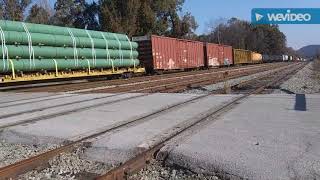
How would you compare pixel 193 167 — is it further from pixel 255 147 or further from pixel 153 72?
pixel 153 72

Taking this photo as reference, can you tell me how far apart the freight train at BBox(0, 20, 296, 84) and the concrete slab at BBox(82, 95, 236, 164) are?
43.5 feet

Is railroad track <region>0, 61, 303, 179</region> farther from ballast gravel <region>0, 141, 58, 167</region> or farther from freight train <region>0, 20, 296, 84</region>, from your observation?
freight train <region>0, 20, 296, 84</region>

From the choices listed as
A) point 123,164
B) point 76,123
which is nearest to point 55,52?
point 76,123

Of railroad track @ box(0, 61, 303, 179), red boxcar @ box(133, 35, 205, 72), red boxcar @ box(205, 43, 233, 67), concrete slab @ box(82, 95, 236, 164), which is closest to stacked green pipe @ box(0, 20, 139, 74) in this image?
red boxcar @ box(133, 35, 205, 72)

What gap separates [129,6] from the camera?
61.7 m

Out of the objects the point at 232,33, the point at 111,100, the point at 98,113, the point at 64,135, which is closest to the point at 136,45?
the point at 111,100

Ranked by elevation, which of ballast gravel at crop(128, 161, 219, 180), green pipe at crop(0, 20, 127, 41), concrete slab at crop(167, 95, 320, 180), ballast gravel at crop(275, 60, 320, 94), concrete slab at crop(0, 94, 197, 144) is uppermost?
green pipe at crop(0, 20, 127, 41)

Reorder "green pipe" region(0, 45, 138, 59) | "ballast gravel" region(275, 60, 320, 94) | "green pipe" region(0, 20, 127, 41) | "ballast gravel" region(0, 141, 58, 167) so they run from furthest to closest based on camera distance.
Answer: "green pipe" region(0, 20, 127, 41), "green pipe" region(0, 45, 138, 59), "ballast gravel" region(275, 60, 320, 94), "ballast gravel" region(0, 141, 58, 167)

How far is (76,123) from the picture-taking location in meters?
10.0

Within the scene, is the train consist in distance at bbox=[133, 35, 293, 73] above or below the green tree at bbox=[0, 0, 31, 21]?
below

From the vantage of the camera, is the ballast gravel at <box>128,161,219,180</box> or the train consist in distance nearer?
the ballast gravel at <box>128,161,219,180</box>

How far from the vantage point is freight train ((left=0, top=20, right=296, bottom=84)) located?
2308 centimetres

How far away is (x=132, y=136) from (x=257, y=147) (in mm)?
2292

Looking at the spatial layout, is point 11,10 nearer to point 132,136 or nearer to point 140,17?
point 140,17
